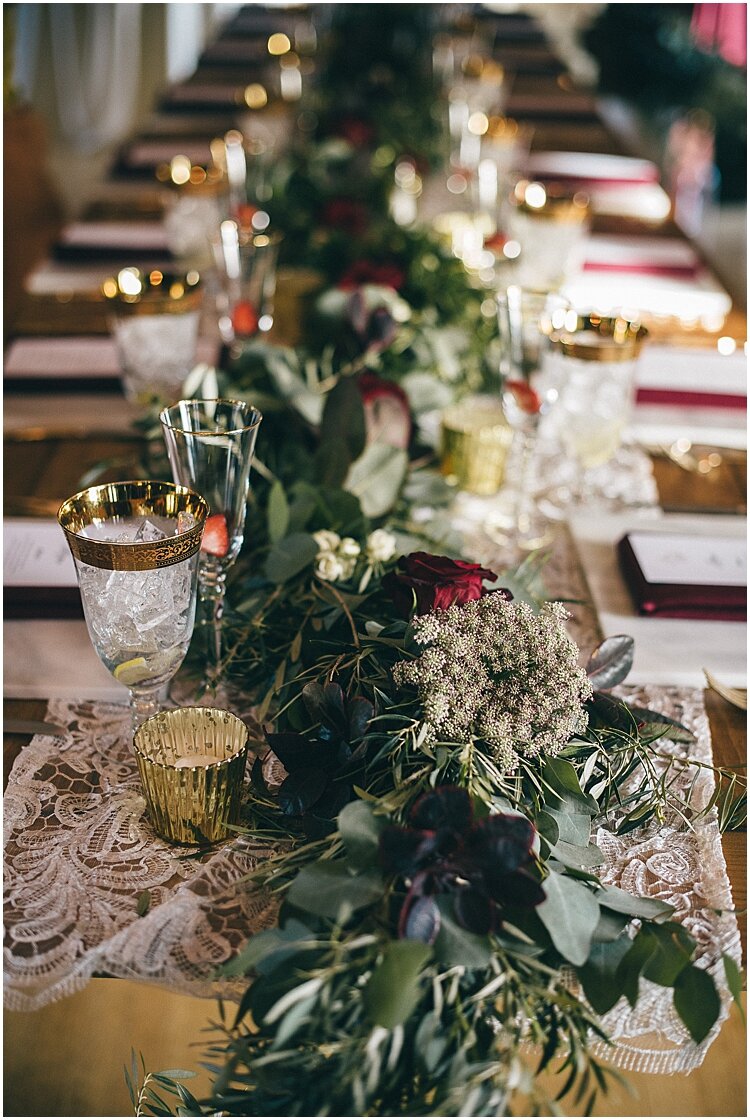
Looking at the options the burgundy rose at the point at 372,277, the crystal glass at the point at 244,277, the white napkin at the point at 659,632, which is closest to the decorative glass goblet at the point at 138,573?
the white napkin at the point at 659,632

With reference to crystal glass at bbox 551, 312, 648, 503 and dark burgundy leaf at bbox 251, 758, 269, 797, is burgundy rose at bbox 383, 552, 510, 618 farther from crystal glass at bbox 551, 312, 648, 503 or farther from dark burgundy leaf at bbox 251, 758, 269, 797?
crystal glass at bbox 551, 312, 648, 503

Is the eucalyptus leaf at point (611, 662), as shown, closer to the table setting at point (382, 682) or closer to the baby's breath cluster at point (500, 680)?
the table setting at point (382, 682)

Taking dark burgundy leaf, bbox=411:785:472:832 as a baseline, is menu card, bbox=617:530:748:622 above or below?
below

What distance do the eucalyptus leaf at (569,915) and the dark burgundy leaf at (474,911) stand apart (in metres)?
0.05

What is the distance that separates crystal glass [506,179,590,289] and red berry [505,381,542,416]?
695mm

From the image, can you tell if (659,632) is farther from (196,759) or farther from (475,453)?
(196,759)

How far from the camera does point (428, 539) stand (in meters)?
1.08

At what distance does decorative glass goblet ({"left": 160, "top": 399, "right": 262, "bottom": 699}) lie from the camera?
0.90 meters

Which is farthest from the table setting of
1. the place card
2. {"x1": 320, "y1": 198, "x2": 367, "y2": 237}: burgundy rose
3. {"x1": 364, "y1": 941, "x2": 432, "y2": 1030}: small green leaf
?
the place card

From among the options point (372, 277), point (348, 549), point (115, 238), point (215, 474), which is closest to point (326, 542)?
point (348, 549)

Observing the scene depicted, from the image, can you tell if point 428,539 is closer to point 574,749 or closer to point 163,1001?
point 574,749

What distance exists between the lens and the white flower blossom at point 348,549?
38.1 inches

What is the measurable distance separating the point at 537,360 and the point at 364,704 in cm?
64

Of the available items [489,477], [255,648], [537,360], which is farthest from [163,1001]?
[537,360]
